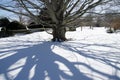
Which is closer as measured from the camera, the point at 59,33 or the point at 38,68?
the point at 38,68

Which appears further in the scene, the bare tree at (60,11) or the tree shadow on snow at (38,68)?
the bare tree at (60,11)

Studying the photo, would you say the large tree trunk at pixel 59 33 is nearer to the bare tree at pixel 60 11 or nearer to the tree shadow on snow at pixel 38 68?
the bare tree at pixel 60 11

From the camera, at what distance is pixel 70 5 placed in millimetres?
12461

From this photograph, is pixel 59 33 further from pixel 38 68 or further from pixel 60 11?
pixel 38 68

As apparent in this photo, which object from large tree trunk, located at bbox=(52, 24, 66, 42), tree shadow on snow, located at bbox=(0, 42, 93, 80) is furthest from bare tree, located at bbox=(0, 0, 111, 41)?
tree shadow on snow, located at bbox=(0, 42, 93, 80)

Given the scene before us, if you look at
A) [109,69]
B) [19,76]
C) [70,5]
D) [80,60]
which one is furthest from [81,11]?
[19,76]

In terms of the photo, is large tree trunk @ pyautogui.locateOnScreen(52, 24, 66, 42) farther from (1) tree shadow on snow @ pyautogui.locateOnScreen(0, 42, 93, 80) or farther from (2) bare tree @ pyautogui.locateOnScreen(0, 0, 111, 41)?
(1) tree shadow on snow @ pyautogui.locateOnScreen(0, 42, 93, 80)

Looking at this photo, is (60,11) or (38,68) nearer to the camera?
(38,68)

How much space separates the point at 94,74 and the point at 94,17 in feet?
27.6

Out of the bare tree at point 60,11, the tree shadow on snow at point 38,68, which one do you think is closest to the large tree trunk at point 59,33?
the bare tree at point 60,11

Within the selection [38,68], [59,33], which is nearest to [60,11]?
[59,33]

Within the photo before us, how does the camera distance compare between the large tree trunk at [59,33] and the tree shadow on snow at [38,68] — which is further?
the large tree trunk at [59,33]

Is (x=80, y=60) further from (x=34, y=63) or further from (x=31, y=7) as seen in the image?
(x=31, y=7)

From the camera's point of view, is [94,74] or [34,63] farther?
[34,63]
